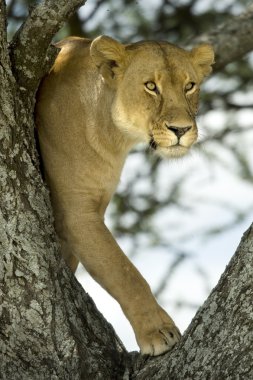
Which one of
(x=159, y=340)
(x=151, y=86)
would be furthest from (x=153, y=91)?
(x=159, y=340)

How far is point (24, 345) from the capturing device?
126 inches

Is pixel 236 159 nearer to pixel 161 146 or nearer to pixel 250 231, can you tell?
pixel 161 146

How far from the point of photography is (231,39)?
521cm

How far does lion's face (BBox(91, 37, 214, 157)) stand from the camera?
365 centimetres

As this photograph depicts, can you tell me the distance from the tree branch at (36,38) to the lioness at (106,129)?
298 millimetres

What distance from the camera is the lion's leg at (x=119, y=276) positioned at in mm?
3520

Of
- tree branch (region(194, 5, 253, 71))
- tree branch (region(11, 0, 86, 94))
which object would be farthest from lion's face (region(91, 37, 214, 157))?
tree branch (region(194, 5, 253, 71))

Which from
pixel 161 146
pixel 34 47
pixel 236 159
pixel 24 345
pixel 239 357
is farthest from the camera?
pixel 236 159

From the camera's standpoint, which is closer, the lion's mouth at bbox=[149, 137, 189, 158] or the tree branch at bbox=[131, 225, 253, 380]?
the tree branch at bbox=[131, 225, 253, 380]

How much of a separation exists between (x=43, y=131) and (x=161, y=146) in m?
0.45

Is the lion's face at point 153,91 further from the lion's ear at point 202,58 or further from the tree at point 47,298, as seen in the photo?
the tree at point 47,298

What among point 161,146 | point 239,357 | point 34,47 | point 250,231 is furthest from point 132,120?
point 239,357

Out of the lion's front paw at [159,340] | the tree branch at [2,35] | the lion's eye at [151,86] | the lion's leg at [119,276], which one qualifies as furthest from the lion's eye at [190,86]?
the lion's front paw at [159,340]

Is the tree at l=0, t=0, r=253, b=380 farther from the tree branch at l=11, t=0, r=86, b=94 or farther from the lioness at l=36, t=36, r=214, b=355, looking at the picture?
the lioness at l=36, t=36, r=214, b=355
